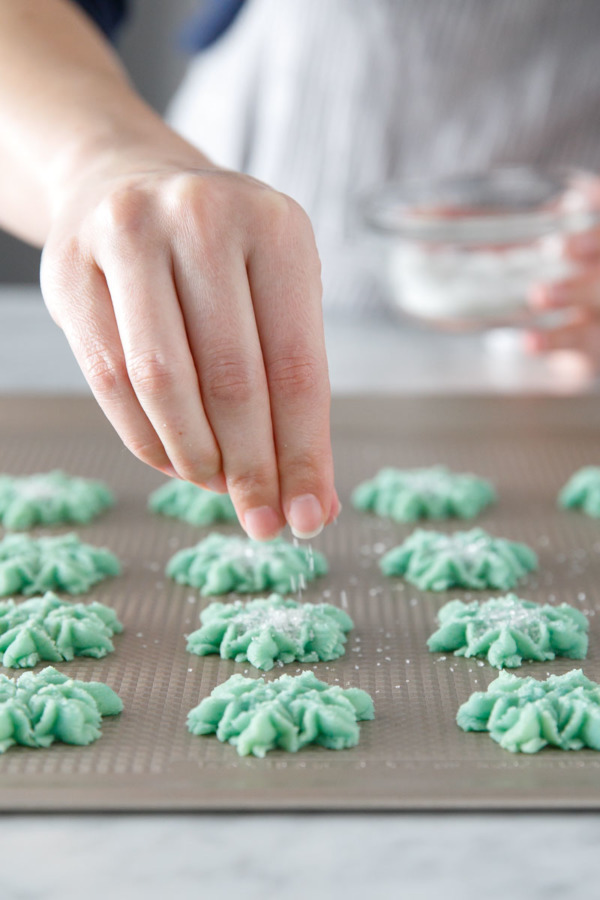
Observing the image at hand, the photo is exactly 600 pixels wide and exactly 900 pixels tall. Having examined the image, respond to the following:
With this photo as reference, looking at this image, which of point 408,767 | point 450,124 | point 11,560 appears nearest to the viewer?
point 408,767

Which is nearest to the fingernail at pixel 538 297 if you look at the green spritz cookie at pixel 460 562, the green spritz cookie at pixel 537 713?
the green spritz cookie at pixel 460 562

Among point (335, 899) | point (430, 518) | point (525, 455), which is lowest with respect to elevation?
point (335, 899)

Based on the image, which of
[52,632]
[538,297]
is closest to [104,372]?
[52,632]

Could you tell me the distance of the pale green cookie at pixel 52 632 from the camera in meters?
0.94

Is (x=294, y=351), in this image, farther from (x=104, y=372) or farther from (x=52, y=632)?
(x=52, y=632)

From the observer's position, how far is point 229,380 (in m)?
0.79

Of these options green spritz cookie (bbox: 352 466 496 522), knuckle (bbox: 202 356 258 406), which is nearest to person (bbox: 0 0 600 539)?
knuckle (bbox: 202 356 258 406)

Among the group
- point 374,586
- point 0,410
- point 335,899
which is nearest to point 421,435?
point 374,586

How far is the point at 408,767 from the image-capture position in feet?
2.56

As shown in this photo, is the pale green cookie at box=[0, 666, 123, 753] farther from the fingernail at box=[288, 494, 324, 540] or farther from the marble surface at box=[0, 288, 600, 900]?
the fingernail at box=[288, 494, 324, 540]

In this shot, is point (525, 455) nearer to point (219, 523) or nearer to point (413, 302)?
point (413, 302)

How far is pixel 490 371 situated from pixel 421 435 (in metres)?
0.26

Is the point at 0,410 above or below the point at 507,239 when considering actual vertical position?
below

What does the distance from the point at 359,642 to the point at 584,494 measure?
1.43 feet
